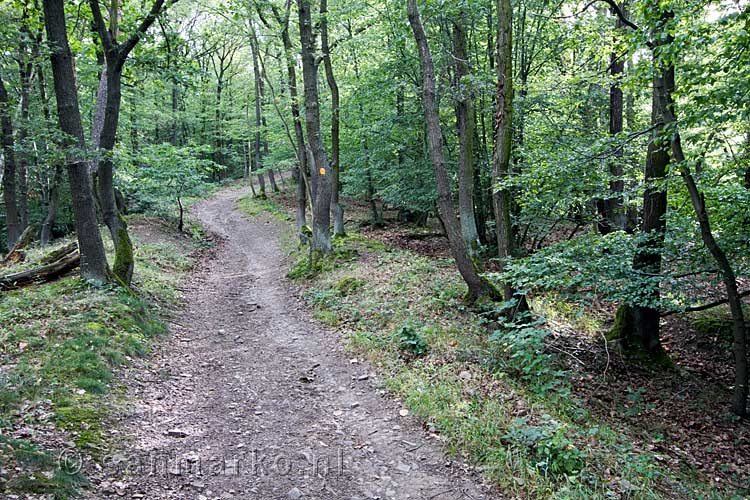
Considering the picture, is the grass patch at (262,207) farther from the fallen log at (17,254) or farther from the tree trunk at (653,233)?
the tree trunk at (653,233)

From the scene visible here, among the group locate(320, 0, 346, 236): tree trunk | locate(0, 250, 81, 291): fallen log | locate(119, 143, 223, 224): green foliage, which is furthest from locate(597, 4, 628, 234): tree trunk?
locate(119, 143, 223, 224): green foliage

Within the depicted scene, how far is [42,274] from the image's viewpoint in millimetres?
9195

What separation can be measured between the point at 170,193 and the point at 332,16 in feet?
34.3

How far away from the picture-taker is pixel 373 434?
5488 mm

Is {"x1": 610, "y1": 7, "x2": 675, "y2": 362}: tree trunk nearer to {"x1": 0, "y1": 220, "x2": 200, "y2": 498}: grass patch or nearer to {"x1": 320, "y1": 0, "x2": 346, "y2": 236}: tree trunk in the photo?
{"x1": 0, "y1": 220, "x2": 200, "y2": 498}: grass patch

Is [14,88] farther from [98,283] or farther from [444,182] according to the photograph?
[444,182]

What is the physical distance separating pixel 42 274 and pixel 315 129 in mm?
7372

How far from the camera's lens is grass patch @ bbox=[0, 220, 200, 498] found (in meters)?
3.95

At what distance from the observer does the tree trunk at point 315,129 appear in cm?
1267

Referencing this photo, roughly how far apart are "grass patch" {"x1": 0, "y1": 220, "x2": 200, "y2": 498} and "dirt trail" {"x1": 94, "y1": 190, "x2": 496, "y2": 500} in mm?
353

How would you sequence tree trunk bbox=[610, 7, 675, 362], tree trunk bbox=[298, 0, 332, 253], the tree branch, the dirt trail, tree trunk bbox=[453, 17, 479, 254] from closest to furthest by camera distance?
the dirt trail, tree trunk bbox=[610, 7, 675, 362], the tree branch, tree trunk bbox=[453, 17, 479, 254], tree trunk bbox=[298, 0, 332, 253]

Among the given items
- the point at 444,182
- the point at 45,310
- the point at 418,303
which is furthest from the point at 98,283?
the point at 444,182

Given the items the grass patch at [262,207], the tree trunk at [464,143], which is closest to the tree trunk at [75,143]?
the tree trunk at [464,143]

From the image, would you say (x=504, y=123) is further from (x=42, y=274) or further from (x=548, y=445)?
(x=42, y=274)
